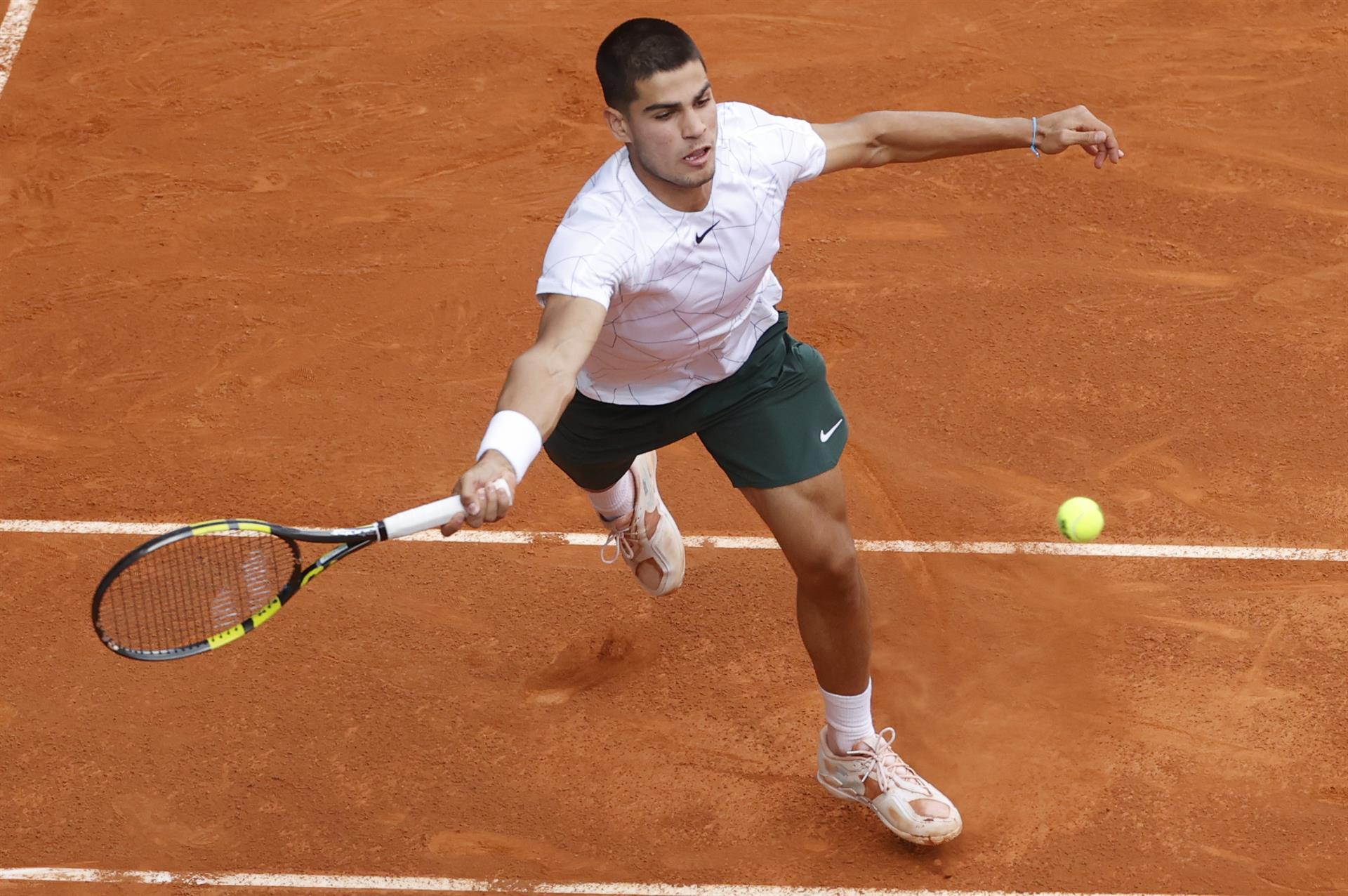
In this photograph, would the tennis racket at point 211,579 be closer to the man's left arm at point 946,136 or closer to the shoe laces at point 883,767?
the shoe laces at point 883,767

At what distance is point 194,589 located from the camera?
205 inches

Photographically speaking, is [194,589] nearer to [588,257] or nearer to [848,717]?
[588,257]

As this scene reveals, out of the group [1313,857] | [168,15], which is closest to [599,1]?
[168,15]

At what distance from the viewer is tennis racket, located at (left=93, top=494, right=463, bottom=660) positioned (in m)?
3.87

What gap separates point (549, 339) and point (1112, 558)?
10.1 ft

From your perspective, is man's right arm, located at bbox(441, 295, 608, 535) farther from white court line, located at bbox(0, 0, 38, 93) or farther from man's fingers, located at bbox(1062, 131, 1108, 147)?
white court line, located at bbox(0, 0, 38, 93)

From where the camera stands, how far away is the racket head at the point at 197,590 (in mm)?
4066

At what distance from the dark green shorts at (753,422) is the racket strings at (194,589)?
1138mm

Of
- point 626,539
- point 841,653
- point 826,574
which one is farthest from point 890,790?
point 626,539

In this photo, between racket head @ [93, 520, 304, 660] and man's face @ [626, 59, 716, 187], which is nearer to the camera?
racket head @ [93, 520, 304, 660]

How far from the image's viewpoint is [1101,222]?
8.14 meters

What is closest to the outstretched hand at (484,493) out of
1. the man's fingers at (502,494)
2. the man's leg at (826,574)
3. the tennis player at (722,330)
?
the man's fingers at (502,494)

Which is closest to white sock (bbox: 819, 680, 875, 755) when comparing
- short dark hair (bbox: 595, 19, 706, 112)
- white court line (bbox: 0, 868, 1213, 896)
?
white court line (bbox: 0, 868, 1213, 896)

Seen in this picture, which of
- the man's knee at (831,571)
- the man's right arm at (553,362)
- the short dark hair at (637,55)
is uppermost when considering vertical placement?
the short dark hair at (637,55)
